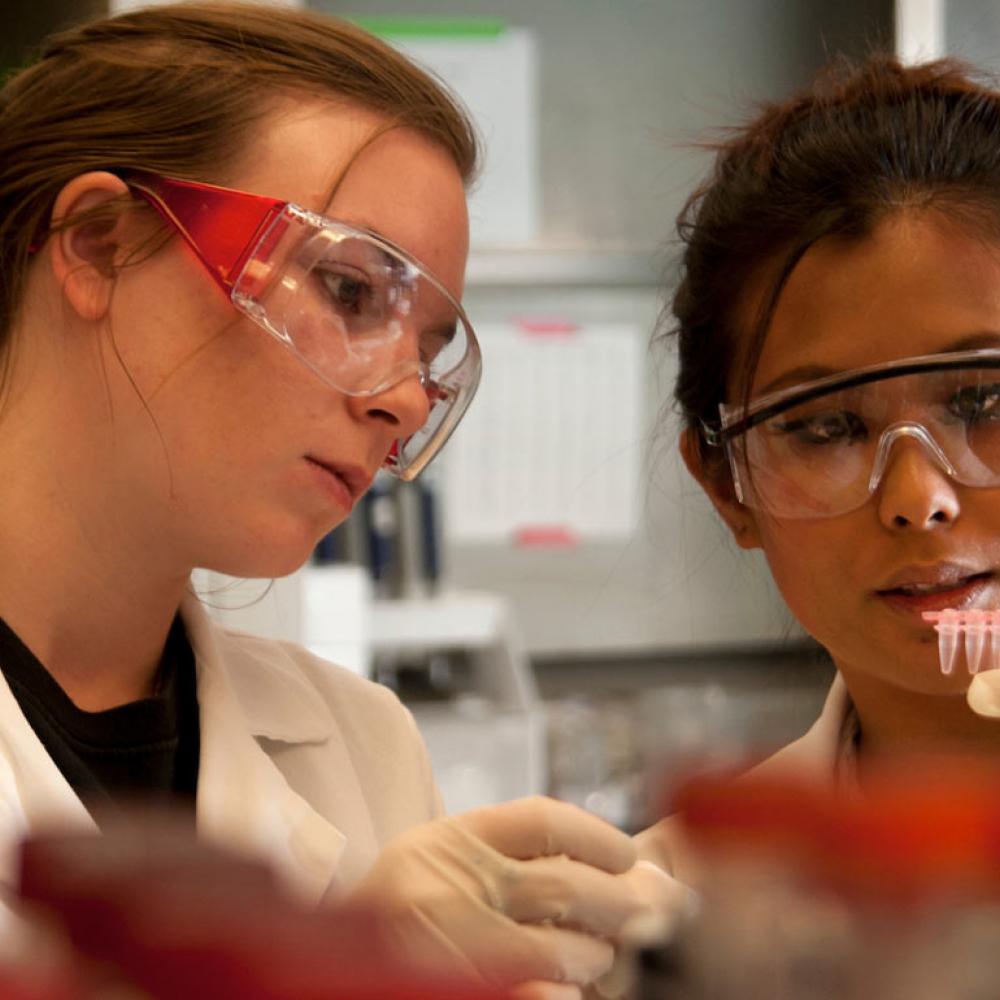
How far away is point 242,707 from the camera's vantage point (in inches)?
52.7

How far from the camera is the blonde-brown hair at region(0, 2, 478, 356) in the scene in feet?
3.73

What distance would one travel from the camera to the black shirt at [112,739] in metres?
1.12

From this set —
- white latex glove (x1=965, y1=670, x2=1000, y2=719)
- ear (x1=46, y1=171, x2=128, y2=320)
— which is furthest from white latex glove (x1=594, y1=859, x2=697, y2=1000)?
ear (x1=46, y1=171, x2=128, y2=320)

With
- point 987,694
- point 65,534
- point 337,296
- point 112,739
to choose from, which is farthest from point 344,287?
point 987,694

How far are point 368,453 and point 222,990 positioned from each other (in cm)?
85

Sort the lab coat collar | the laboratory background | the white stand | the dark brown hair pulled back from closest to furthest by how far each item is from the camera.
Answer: the dark brown hair pulled back, the lab coat collar, the white stand, the laboratory background

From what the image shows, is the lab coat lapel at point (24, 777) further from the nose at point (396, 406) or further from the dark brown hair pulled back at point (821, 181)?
the dark brown hair pulled back at point (821, 181)

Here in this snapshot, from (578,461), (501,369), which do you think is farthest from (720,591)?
(501,369)

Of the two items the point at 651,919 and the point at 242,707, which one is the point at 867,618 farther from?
the point at 651,919

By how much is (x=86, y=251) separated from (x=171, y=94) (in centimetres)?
15

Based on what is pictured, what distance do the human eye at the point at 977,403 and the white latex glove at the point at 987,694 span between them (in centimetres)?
39

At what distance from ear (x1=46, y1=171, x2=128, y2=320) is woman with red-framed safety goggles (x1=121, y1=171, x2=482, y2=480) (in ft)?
0.12

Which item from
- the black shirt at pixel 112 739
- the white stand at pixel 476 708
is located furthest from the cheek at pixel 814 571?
the white stand at pixel 476 708

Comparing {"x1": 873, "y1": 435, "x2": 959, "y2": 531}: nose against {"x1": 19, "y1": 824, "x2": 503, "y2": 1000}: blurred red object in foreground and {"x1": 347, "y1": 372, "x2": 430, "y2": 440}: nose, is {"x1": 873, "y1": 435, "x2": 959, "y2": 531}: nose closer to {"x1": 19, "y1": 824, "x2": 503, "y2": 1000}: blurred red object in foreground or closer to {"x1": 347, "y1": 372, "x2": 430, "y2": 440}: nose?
{"x1": 347, "y1": 372, "x2": 430, "y2": 440}: nose
